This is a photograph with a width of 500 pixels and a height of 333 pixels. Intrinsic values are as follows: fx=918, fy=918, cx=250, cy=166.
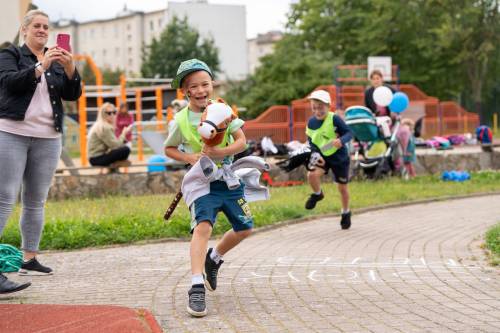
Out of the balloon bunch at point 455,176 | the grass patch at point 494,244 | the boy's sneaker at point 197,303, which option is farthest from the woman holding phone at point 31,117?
the balloon bunch at point 455,176

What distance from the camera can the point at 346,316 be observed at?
19.0ft

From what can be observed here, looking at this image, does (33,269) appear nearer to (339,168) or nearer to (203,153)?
(203,153)

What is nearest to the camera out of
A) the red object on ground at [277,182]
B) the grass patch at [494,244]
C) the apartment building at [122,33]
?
the grass patch at [494,244]

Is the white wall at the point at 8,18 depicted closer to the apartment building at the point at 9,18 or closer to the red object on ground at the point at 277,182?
the apartment building at the point at 9,18

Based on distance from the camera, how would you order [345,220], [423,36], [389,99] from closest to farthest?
[345,220]
[389,99]
[423,36]

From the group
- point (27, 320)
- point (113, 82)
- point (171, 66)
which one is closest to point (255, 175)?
point (27, 320)

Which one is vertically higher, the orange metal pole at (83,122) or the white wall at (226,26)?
the white wall at (226,26)

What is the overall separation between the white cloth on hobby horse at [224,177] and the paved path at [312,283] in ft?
2.40

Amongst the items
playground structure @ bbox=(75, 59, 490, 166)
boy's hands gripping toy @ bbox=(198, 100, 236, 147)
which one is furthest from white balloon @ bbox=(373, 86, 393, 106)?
boy's hands gripping toy @ bbox=(198, 100, 236, 147)

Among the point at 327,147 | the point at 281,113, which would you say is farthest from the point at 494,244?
the point at 281,113

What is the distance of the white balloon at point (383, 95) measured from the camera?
17250 mm

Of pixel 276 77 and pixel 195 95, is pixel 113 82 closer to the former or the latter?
pixel 276 77

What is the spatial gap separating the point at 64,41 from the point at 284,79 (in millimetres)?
38143

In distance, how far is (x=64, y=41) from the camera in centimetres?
713
